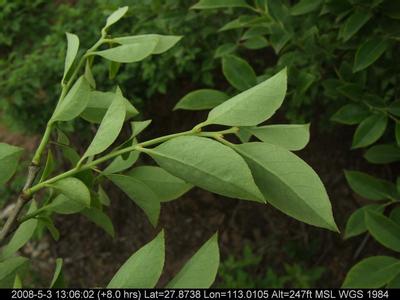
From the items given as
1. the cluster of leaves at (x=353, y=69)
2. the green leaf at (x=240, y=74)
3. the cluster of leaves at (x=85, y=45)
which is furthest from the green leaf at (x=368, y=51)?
the cluster of leaves at (x=85, y=45)

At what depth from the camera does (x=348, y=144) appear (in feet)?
6.57

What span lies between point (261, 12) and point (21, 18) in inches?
46.1

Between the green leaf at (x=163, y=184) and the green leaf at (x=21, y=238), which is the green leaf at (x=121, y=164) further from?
the green leaf at (x=21, y=238)

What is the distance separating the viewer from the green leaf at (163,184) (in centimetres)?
65

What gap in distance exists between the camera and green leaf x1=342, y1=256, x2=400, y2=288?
3.45 feet

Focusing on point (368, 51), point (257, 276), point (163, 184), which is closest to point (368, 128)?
point (368, 51)

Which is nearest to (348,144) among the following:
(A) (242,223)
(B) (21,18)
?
(A) (242,223)

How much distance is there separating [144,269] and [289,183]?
0.55 feet

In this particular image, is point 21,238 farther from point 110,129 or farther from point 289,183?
point 289,183

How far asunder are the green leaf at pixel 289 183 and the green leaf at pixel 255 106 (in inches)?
1.0

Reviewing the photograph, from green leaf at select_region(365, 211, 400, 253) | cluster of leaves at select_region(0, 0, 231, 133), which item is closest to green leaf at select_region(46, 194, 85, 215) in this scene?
green leaf at select_region(365, 211, 400, 253)

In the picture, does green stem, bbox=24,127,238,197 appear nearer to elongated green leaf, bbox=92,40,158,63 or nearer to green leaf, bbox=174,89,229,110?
elongated green leaf, bbox=92,40,158,63

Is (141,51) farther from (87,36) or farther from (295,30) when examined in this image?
(87,36)

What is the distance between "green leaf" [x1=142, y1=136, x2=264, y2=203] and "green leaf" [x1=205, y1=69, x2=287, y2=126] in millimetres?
39
